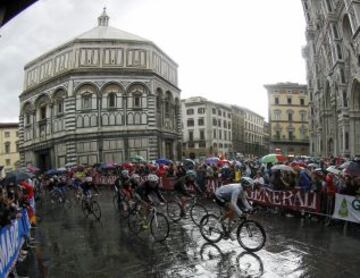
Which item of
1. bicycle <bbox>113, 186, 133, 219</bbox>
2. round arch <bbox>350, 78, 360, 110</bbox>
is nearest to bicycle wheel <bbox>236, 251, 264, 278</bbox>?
bicycle <bbox>113, 186, 133, 219</bbox>

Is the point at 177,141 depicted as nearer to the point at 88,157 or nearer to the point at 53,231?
the point at 88,157

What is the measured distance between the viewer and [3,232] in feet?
27.1

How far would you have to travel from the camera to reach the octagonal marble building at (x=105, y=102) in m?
47.3

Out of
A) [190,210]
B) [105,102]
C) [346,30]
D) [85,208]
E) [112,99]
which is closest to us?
[190,210]

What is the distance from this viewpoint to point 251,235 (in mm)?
10172

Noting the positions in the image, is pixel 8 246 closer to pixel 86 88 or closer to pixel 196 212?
pixel 196 212

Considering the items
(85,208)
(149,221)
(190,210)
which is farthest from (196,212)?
(85,208)

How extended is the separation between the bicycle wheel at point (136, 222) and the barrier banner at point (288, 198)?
581 centimetres

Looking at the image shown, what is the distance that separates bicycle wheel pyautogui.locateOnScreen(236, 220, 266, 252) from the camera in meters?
9.98

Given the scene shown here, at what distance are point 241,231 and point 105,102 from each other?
130 feet

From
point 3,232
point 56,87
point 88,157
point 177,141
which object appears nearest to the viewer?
point 3,232

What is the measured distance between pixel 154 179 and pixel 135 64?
38.3 metres

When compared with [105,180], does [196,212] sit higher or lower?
lower

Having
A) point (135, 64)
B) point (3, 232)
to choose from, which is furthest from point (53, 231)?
point (135, 64)
